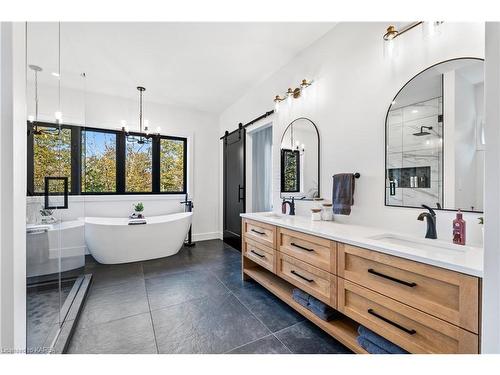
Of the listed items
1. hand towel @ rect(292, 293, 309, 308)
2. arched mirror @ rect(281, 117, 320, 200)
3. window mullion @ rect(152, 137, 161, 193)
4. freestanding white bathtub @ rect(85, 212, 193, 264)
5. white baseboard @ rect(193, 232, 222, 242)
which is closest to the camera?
hand towel @ rect(292, 293, 309, 308)

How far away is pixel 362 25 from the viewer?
1797 mm

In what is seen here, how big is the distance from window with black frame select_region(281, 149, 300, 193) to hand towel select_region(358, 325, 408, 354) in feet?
4.95

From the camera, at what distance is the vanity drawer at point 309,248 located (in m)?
1.46

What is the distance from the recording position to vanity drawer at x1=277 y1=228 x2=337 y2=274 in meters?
1.46

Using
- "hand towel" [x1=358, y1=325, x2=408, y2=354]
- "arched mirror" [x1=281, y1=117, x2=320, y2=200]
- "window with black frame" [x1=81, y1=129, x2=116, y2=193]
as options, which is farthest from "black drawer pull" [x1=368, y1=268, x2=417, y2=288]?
A: "window with black frame" [x1=81, y1=129, x2=116, y2=193]

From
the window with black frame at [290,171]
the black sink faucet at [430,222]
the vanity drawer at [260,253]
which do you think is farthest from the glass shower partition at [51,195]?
the window with black frame at [290,171]

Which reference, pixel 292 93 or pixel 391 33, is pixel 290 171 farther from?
pixel 391 33

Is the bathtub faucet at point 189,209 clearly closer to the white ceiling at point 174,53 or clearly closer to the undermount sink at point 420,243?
the white ceiling at point 174,53

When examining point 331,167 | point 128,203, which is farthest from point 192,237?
point 331,167

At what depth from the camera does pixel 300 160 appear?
8.21ft

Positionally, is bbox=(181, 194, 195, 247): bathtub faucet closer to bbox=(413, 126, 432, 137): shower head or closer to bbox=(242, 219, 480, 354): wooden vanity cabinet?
bbox=(242, 219, 480, 354): wooden vanity cabinet

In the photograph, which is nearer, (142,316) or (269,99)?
(142,316)
